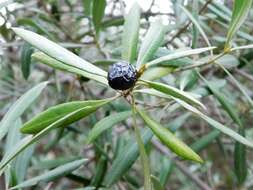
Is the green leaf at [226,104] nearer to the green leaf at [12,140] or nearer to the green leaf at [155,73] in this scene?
the green leaf at [155,73]

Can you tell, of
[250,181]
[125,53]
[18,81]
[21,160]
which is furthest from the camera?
[250,181]

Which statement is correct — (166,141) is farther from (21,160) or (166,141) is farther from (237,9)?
(21,160)

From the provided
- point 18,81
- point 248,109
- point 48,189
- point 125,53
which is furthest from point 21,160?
point 18,81

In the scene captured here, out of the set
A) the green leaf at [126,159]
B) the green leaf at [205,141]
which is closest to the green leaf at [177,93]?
the green leaf at [126,159]

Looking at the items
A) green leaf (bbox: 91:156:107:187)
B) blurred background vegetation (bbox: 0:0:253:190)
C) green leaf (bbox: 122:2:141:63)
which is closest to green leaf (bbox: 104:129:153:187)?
blurred background vegetation (bbox: 0:0:253:190)

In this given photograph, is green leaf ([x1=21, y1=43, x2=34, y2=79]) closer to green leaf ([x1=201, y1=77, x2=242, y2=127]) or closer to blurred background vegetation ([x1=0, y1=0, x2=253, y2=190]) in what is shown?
blurred background vegetation ([x1=0, y1=0, x2=253, y2=190])

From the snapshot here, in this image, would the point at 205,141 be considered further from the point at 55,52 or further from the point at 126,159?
the point at 55,52
